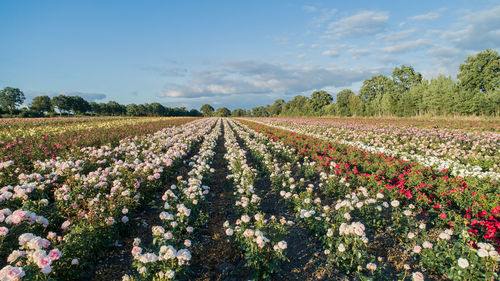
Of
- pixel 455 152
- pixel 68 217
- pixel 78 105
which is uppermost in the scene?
pixel 78 105

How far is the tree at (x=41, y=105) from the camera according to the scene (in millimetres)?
73031

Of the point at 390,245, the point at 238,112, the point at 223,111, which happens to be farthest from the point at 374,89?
the point at 223,111

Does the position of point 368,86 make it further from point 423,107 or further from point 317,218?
point 317,218

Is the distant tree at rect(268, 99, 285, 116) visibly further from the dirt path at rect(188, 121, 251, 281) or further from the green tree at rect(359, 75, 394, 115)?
the dirt path at rect(188, 121, 251, 281)

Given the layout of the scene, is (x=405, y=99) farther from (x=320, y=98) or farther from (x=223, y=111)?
(x=223, y=111)

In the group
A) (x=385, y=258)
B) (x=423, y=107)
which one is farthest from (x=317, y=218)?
(x=423, y=107)

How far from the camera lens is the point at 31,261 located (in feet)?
9.14

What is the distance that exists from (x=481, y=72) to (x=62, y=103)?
111 meters

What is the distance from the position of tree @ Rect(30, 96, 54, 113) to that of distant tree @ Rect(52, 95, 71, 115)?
1.94m

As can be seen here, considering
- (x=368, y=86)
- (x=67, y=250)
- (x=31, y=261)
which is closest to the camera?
(x=31, y=261)

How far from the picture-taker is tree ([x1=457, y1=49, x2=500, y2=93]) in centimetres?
3641

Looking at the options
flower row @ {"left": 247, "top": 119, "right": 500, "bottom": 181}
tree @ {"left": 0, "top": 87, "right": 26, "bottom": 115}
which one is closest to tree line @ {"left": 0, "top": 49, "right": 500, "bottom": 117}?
tree @ {"left": 0, "top": 87, "right": 26, "bottom": 115}

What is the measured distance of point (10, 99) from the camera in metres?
64.9

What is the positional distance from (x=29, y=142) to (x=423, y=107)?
58.1 metres
